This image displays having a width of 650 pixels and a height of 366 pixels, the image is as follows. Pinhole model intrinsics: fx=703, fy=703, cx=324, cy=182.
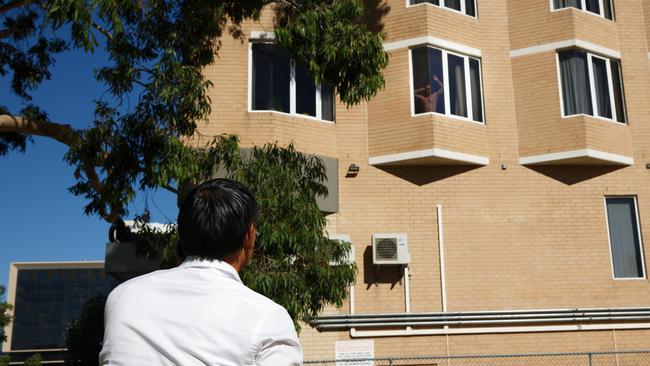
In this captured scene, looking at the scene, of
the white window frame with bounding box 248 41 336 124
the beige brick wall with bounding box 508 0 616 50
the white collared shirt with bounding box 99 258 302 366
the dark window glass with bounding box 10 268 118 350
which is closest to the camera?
the white collared shirt with bounding box 99 258 302 366

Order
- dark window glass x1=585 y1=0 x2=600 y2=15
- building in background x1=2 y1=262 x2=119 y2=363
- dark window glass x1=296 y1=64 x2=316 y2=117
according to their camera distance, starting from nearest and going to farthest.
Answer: dark window glass x1=296 y1=64 x2=316 y2=117, dark window glass x1=585 y1=0 x2=600 y2=15, building in background x1=2 y1=262 x2=119 y2=363

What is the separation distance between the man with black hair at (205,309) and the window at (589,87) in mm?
14951

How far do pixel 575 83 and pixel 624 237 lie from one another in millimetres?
3588

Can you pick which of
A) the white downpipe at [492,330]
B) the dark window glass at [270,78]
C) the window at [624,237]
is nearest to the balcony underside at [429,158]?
the dark window glass at [270,78]

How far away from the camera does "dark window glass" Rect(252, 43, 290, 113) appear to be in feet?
49.3

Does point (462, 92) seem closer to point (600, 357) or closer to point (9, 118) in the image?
point (600, 357)

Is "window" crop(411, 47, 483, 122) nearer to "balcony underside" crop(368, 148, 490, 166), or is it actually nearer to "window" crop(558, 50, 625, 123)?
"balcony underside" crop(368, 148, 490, 166)

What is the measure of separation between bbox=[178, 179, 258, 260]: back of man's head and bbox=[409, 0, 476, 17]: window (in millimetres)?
14785

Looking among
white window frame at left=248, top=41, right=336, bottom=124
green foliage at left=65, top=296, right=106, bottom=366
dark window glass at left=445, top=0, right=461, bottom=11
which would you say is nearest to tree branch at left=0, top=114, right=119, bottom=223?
white window frame at left=248, top=41, right=336, bottom=124

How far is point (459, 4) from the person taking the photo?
16.3 meters

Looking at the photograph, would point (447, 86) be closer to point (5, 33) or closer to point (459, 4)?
point (459, 4)

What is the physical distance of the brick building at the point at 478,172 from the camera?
47.3 ft

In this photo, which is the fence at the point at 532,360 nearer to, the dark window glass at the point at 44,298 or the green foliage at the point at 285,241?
the green foliage at the point at 285,241

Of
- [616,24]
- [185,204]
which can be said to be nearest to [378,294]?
[616,24]
